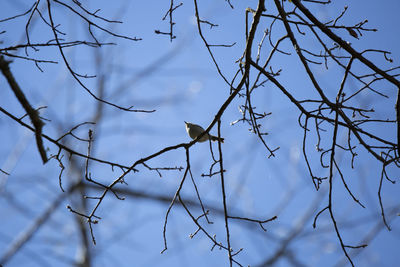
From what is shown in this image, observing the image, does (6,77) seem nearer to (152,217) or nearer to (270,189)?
(152,217)

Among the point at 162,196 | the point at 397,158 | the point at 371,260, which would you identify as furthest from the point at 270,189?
the point at 397,158

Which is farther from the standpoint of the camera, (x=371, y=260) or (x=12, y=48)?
(x=371, y=260)

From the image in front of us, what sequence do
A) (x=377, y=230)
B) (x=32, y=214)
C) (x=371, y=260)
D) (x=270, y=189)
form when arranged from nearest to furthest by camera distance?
(x=377, y=230)
(x=32, y=214)
(x=371, y=260)
(x=270, y=189)

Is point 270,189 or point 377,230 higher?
point 270,189

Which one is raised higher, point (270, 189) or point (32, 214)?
point (270, 189)

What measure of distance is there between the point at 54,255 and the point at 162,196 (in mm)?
1171

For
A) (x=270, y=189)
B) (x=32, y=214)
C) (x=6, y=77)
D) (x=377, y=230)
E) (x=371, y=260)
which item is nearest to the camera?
(x=6, y=77)

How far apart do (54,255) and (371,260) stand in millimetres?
3595

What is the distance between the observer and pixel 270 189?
24.1 m

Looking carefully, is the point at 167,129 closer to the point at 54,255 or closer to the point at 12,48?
the point at 54,255

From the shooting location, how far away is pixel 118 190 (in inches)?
145

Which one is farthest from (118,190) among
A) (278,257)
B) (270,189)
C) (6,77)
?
(270,189)

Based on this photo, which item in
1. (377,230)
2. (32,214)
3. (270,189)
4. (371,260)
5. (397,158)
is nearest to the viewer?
(397,158)

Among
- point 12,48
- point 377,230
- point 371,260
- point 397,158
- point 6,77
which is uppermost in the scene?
point 371,260
